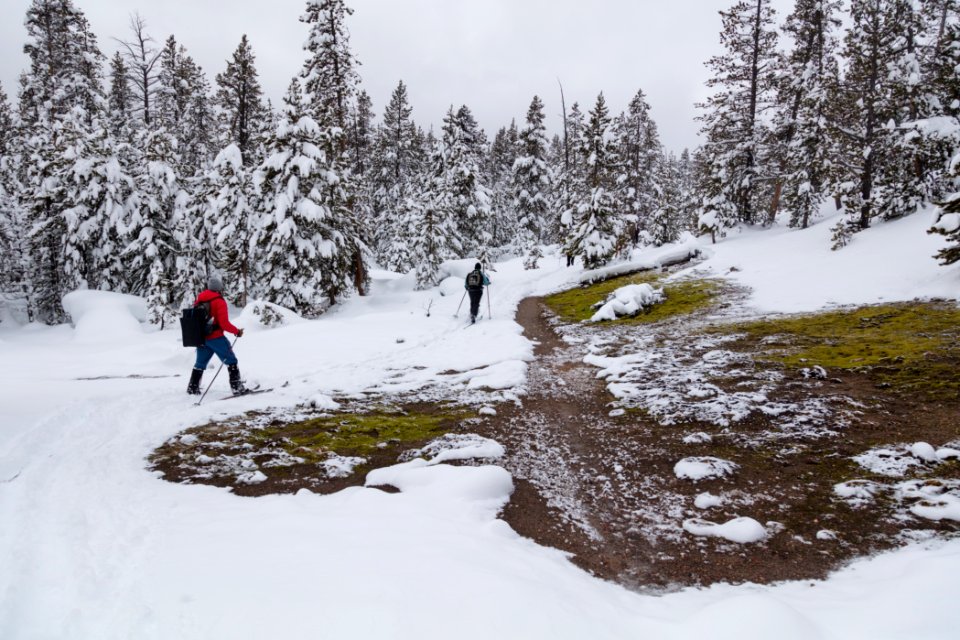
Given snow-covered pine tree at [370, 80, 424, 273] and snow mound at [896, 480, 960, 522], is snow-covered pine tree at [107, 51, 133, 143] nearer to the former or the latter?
snow-covered pine tree at [370, 80, 424, 273]

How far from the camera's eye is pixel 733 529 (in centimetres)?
444

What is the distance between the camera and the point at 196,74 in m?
28.4

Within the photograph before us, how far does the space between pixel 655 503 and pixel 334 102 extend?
24.0 m

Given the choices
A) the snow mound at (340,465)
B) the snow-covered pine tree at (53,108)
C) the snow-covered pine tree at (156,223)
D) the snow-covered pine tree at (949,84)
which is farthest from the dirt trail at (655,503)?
the snow-covered pine tree at (53,108)

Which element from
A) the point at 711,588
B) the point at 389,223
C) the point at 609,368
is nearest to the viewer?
the point at 711,588

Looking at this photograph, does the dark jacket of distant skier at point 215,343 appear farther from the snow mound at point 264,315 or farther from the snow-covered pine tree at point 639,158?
the snow-covered pine tree at point 639,158

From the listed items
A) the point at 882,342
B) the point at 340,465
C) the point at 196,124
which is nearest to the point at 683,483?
the point at 340,465

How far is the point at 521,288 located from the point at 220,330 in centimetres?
1905

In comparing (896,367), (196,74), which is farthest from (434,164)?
(896,367)

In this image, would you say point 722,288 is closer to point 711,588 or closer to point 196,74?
point 711,588

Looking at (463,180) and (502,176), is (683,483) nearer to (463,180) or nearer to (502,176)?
(463,180)

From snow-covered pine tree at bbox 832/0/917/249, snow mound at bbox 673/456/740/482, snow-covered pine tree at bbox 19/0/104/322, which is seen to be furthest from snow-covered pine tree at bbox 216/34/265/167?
snow-covered pine tree at bbox 832/0/917/249

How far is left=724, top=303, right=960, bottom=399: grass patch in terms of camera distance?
738 cm

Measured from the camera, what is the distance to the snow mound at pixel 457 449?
6.11m
